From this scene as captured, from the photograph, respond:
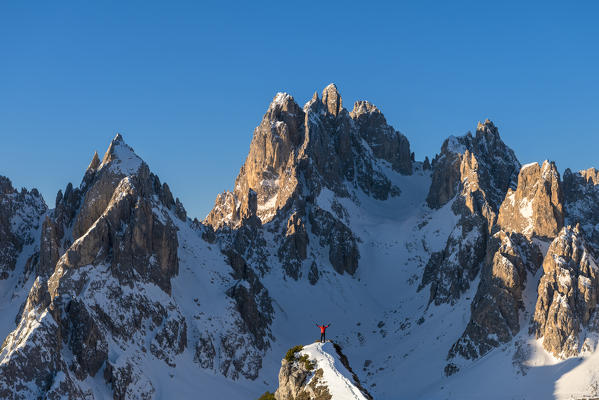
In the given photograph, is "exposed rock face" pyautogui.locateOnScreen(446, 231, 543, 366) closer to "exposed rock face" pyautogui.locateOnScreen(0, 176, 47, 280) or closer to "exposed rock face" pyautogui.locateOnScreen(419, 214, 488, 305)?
"exposed rock face" pyautogui.locateOnScreen(419, 214, 488, 305)

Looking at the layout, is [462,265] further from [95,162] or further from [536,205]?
[95,162]

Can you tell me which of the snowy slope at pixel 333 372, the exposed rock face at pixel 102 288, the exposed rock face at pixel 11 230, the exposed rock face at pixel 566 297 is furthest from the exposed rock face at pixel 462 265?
the snowy slope at pixel 333 372

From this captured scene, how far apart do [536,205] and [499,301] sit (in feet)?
97.8

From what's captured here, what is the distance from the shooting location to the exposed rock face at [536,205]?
179500 mm

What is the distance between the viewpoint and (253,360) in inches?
6791

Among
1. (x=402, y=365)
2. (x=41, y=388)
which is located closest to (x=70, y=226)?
(x=41, y=388)

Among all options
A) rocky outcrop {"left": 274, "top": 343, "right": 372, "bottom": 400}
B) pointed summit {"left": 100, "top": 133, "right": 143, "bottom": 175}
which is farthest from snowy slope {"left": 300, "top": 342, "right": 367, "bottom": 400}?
pointed summit {"left": 100, "top": 133, "right": 143, "bottom": 175}

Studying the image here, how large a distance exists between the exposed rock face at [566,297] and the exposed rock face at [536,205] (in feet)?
59.4

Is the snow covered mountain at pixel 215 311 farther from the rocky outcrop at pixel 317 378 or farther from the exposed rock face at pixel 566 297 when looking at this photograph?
the rocky outcrop at pixel 317 378

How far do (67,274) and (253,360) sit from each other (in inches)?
1797

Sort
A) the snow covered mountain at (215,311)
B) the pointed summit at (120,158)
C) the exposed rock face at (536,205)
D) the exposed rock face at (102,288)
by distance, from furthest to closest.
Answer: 1. the pointed summit at (120,158)
2. the exposed rock face at (536,205)
3. the snow covered mountain at (215,311)
4. the exposed rock face at (102,288)

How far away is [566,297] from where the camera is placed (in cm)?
15112

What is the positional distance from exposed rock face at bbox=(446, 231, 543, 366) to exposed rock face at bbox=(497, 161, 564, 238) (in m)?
8.98

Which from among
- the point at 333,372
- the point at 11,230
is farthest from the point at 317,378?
the point at 11,230
